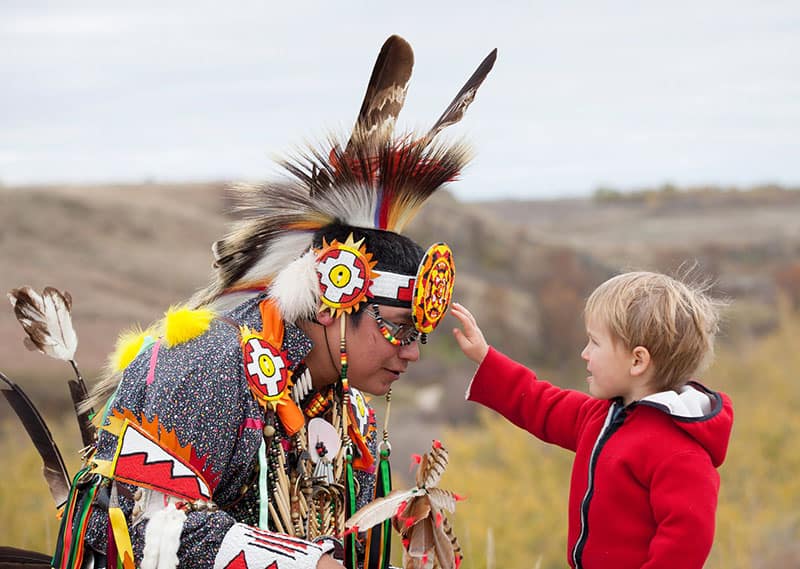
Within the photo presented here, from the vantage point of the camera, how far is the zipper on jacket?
7.66 feet

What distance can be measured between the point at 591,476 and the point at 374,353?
619mm

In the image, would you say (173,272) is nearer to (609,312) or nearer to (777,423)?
A: (777,423)

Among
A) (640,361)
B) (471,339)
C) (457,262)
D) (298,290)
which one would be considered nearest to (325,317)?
→ (298,290)

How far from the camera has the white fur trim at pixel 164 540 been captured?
220 centimetres

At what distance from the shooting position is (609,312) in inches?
89.6

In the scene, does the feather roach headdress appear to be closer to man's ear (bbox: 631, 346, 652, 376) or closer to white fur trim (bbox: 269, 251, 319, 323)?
white fur trim (bbox: 269, 251, 319, 323)

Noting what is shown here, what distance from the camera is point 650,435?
2.25m

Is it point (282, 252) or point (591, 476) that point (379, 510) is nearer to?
point (591, 476)

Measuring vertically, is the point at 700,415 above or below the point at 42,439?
above

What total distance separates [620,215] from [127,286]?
21663 millimetres

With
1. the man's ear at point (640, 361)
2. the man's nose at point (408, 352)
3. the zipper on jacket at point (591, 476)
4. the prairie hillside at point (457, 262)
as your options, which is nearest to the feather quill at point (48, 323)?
the man's nose at point (408, 352)

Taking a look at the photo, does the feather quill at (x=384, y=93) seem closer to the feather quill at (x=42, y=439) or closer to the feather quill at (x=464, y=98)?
the feather quill at (x=464, y=98)

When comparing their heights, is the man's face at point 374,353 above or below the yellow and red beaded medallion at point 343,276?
below

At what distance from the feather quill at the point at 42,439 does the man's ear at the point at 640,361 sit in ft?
5.21
